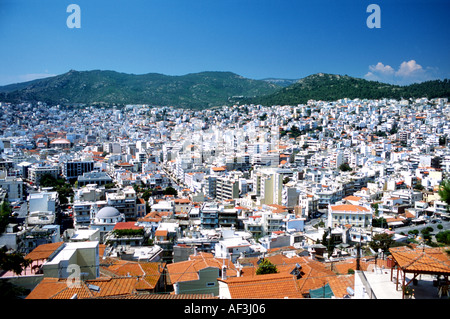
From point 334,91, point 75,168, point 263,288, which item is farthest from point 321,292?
point 334,91

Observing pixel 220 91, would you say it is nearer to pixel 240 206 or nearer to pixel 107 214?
pixel 240 206

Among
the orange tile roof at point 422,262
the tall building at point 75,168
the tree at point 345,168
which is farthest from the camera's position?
the tall building at point 75,168

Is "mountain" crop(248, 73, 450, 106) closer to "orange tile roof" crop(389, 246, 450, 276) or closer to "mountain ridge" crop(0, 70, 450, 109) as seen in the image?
"mountain ridge" crop(0, 70, 450, 109)

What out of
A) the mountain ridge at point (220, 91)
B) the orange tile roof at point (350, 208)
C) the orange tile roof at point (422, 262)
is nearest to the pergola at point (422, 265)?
the orange tile roof at point (422, 262)

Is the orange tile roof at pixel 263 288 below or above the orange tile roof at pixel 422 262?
below

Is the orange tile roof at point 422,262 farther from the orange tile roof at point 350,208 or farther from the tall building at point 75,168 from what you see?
the tall building at point 75,168

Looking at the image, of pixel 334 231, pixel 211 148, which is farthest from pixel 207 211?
pixel 211 148
